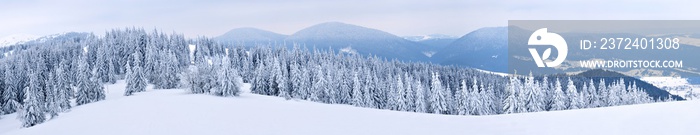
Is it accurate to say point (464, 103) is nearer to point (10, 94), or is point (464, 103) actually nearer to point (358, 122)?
point (358, 122)

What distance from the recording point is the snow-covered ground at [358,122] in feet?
73.2

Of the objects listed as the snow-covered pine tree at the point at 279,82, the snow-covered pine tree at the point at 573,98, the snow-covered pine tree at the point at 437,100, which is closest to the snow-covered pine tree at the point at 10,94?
the snow-covered pine tree at the point at 279,82

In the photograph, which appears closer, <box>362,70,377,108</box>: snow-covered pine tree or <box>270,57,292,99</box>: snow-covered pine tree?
<box>270,57,292,99</box>: snow-covered pine tree

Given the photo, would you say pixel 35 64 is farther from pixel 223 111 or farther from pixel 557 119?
pixel 557 119

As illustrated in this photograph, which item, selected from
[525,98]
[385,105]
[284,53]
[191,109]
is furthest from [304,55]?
[191,109]

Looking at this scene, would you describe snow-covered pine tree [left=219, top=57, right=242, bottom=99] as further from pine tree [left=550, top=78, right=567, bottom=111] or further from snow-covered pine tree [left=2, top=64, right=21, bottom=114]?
pine tree [left=550, top=78, right=567, bottom=111]

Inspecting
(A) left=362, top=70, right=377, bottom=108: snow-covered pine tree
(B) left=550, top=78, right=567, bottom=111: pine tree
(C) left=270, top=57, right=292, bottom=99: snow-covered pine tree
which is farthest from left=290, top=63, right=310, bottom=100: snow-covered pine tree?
(B) left=550, top=78, right=567, bottom=111: pine tree

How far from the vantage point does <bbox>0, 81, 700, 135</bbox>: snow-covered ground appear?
73.2 ft

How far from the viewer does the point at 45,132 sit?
31781 mm

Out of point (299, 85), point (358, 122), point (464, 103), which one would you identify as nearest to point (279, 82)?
point (299, 85)

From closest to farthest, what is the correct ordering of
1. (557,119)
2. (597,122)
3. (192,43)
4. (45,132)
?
1. (597,122)
2. (557,119)
3. (45,132)
4. (192,43)

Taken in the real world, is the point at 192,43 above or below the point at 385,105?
above

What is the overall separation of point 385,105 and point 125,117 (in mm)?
54372

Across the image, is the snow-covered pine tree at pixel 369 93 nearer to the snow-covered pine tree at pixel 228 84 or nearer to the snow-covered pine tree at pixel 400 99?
the snow-covered pine tree at pixel 400 99
